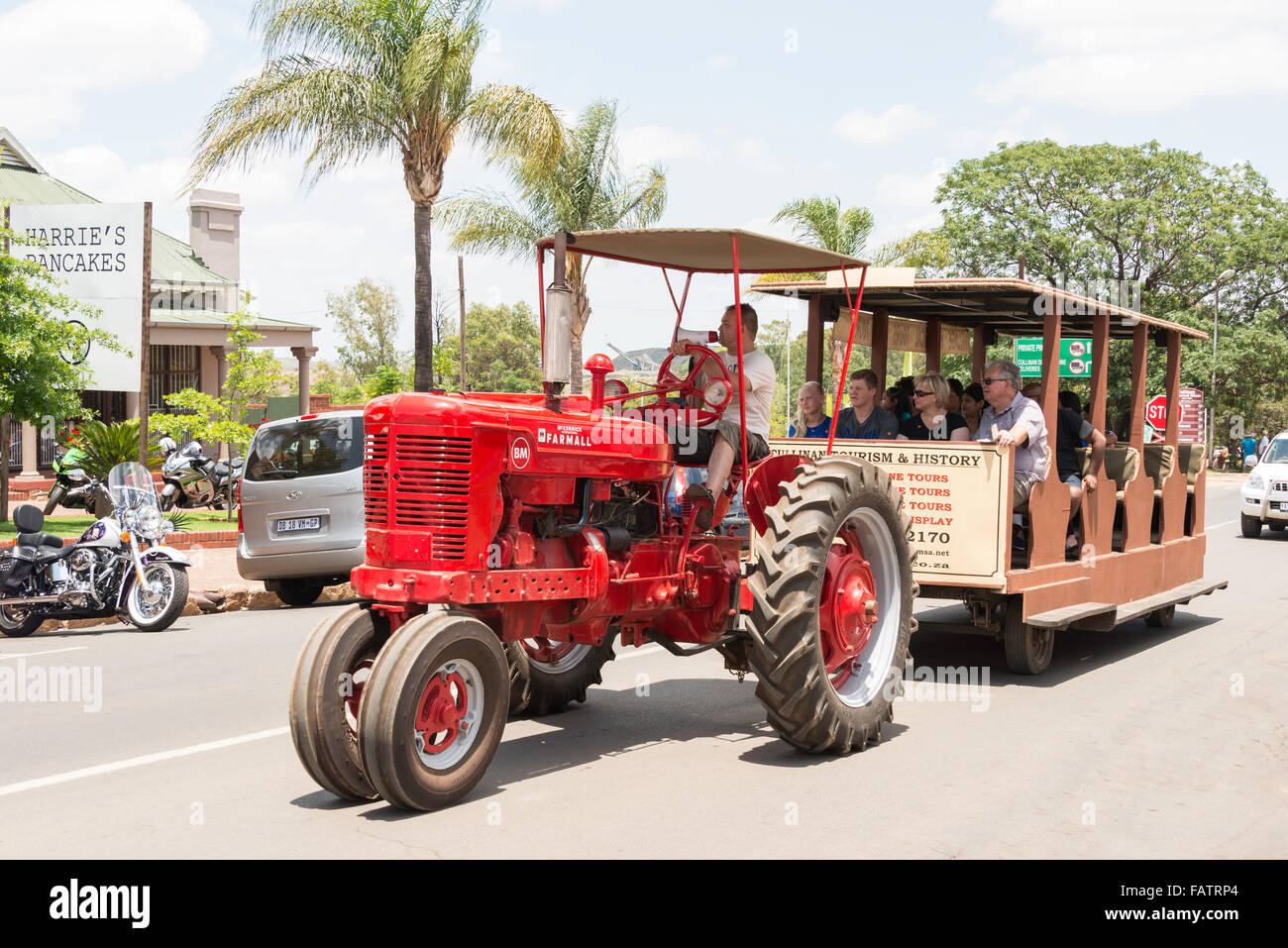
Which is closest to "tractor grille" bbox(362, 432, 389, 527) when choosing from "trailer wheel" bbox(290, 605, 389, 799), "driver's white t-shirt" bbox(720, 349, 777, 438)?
"trailer wheel" bbox(290, 605, 389, 799)

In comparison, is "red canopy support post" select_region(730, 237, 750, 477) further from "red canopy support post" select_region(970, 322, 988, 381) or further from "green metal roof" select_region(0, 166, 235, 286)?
"green metal roof" select_region(0, 166, 235, 286)

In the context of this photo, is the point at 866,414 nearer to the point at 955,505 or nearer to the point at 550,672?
the point at 955,505

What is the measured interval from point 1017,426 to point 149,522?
7581 mm

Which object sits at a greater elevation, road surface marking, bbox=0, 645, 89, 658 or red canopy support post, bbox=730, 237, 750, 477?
red canopy support post, bbox=730, 237, 750, 477

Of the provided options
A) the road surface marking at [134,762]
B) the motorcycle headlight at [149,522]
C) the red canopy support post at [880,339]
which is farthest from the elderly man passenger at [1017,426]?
the motorcycle headlight at [149,522]

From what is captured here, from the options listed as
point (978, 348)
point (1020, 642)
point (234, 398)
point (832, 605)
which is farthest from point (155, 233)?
point (832, 605)

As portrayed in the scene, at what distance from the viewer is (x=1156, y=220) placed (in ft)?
150

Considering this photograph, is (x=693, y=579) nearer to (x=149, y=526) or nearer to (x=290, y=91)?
(x=149, y=526)

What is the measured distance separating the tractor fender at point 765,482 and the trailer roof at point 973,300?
84.6 inches

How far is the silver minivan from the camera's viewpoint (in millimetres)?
12172

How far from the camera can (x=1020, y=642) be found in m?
8.82

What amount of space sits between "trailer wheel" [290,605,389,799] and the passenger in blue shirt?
5.16m

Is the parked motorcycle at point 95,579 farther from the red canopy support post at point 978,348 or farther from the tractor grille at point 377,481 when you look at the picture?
the red canopy support post at point 978,348

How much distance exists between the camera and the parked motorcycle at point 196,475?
22094 mm
